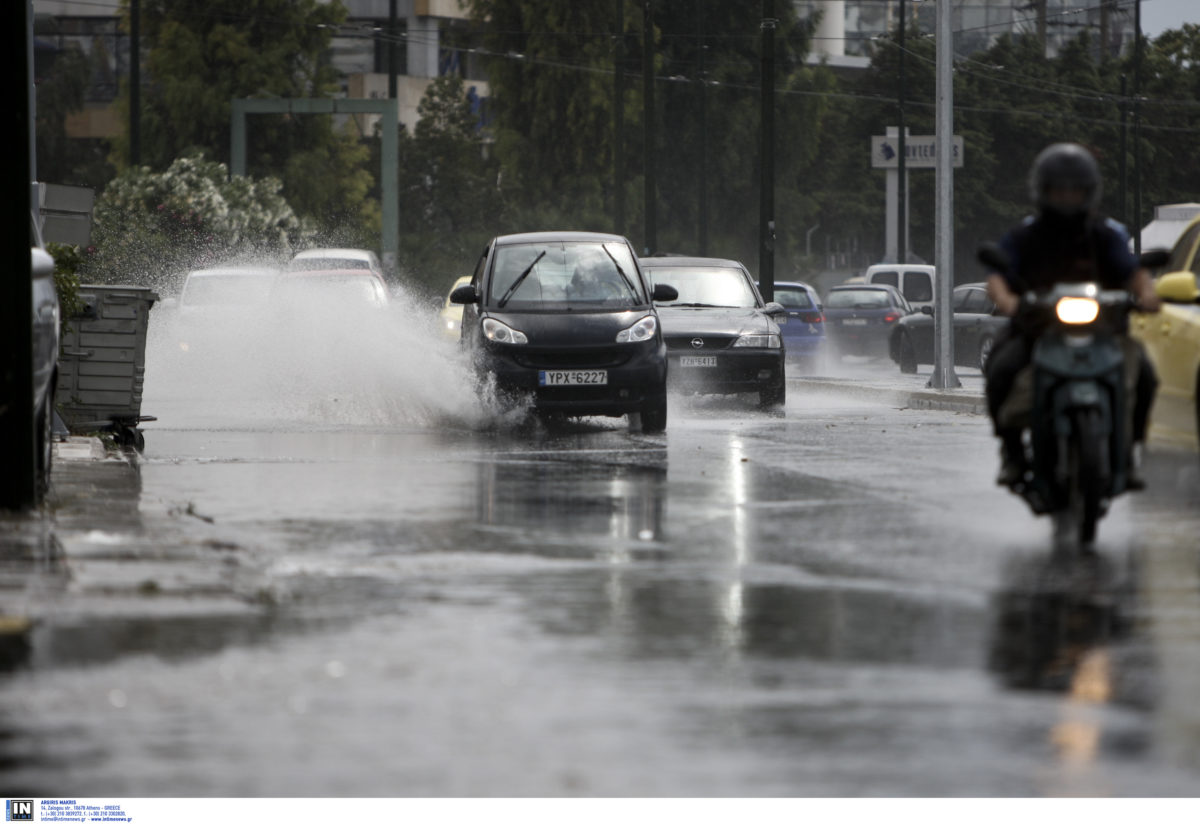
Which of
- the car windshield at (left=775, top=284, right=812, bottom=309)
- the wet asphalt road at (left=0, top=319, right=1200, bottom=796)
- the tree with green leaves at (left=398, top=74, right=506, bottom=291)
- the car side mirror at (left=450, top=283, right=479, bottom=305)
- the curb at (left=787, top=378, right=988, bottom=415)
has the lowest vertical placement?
the curb at (left=787, top=378, right=988, bottom=415)

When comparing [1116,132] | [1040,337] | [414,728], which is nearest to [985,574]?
[1040,337]

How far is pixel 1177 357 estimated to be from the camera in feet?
41.9

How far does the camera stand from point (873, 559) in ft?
32.3

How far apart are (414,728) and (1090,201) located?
5.37 m

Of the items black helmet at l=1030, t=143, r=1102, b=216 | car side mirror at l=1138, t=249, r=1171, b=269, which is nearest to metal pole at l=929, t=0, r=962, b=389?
car side mirror at l=1138, t=249, r=1171, b=269

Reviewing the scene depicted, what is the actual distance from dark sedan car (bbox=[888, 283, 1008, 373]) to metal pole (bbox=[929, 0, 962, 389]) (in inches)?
315

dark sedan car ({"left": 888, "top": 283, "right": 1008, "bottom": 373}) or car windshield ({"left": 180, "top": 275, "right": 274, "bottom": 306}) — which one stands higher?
car windshield ({"left": 180, "top": 275, "right": 274, "bottom": 306})

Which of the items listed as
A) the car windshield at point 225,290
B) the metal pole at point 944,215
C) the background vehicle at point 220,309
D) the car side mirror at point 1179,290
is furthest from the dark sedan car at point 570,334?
the car windshield at point 225,290

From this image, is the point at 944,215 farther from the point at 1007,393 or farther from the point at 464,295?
the point at 1007,393

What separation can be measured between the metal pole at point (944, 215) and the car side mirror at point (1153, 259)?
52.3 feet

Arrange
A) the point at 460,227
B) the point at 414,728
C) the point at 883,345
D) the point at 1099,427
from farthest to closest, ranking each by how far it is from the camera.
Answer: the point at 460,227 → the point at 883,345 → the point at 1099,427 → the point at 414,728

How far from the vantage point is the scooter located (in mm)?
10086

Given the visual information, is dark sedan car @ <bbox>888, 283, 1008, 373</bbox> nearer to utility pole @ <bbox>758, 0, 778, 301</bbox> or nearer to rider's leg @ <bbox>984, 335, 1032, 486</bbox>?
utility pole @ <bbox>758, 0, 778, 301</bbox>

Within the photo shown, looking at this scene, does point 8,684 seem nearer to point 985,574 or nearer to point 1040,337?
point 985,574
